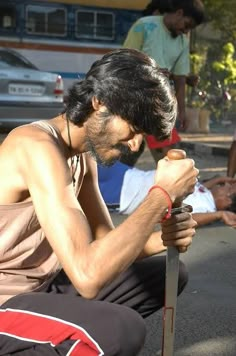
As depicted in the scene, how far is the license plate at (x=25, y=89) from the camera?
12633 millimetres

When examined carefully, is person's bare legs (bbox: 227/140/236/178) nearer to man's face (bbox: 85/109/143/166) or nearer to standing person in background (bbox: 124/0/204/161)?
standing person in background (bbox: 124/0/204/161)

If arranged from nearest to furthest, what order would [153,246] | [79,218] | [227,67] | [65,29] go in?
[79,218]
[153,246]
[65,29]
[227,67]

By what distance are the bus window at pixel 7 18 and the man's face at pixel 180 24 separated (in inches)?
322

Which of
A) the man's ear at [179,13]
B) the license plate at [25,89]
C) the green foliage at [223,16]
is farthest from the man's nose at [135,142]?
the green foliage at [223,16]

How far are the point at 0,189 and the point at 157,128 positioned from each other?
1.77 ft

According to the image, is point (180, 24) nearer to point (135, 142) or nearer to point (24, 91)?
point (135, 142)

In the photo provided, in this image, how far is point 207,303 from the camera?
410 cm

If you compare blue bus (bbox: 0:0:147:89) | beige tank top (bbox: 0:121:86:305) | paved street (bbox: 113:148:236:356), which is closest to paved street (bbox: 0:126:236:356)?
paved street (bbox: 113:148:236:356)

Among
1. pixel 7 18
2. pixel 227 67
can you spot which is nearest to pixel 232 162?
pixel 7 18

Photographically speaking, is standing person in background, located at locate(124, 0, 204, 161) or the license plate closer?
standing person in background, located at locate(124, 0, 204, 161)

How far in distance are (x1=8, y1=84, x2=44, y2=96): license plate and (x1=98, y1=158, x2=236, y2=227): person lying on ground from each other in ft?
→ 24.0

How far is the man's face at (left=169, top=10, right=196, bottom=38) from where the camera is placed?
6.19m

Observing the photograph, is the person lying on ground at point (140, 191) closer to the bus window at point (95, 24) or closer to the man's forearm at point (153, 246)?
the man's forearm at point (153, 246)

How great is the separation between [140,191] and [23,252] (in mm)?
2931
